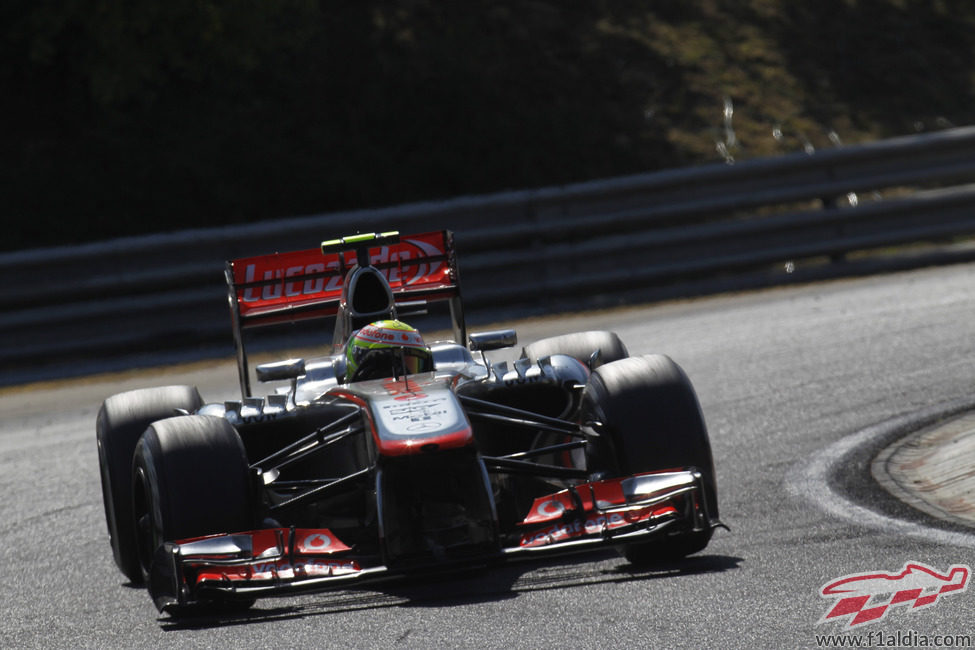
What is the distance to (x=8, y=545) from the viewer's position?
298 inches

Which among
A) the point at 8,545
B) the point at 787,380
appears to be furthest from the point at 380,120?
the point at 8,545

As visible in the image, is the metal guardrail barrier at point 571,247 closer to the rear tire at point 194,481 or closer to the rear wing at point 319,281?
the rear wing at point 319,281

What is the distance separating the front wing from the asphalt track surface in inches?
6.2

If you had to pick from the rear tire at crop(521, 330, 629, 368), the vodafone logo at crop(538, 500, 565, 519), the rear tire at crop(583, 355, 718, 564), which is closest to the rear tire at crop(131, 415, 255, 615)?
the vodafone logo at crop(538, 500, 565, 519)

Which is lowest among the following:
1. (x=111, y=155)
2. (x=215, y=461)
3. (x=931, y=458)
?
(x=931, y=458)

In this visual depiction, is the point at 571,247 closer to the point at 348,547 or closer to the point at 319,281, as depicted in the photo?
the point at 319,281

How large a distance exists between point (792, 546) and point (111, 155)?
1215cm

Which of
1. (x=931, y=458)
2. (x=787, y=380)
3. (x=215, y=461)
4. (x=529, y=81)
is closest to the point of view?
(x=215, y=461)

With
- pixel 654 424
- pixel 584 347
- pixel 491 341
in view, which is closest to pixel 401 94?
pixel 584 347

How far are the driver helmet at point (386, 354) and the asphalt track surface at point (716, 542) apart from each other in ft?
3.61

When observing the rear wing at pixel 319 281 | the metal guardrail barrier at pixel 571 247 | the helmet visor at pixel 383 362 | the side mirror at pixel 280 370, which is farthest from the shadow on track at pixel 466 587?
the metal guardrail barrier at pixel 571 247

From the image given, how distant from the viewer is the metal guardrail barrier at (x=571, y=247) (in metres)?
13.0

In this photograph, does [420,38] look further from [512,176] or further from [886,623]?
[886,623]

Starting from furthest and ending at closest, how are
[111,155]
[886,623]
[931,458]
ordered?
[111,155] < [931,458] < [886,623]
